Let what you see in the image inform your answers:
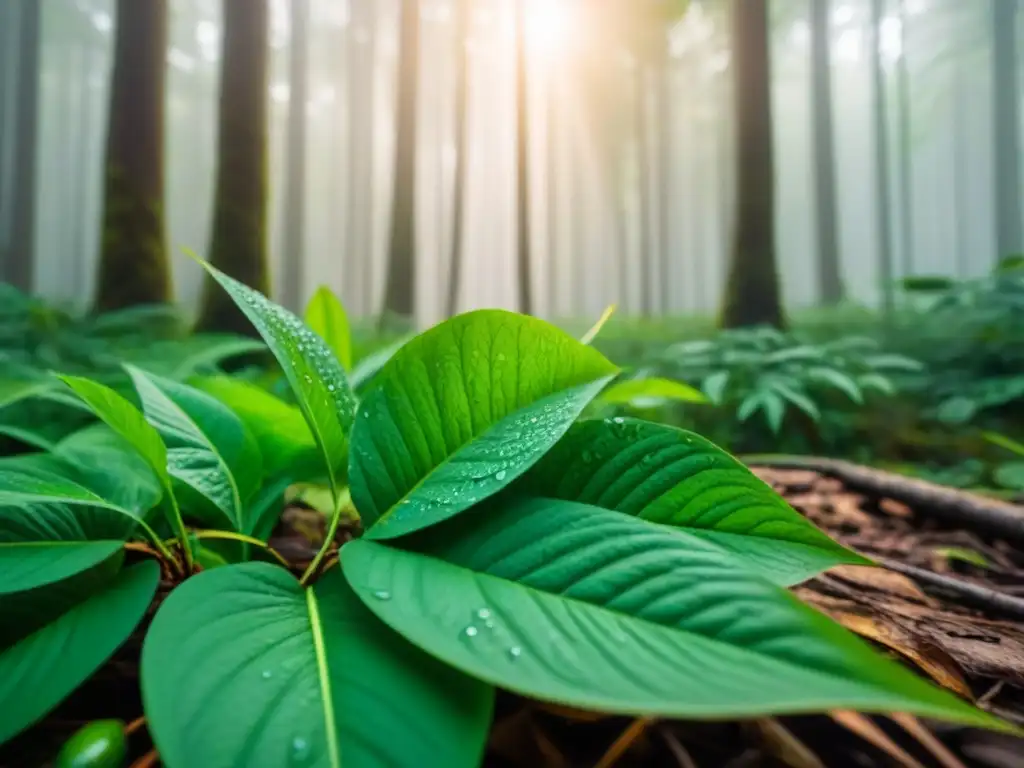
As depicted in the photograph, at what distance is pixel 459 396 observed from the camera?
48cm

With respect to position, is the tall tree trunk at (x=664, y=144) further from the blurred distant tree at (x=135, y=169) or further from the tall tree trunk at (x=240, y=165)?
the blurred distant tree at (x=135, y=169)

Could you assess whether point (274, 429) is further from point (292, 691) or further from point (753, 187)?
point (753, 187)

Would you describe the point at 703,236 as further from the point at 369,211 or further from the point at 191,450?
the point at 191,450

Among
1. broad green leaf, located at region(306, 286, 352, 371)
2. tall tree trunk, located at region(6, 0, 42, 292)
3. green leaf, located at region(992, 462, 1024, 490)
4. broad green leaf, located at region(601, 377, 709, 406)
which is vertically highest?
tall tree trunk, located at region(6, 0, 42, 292)

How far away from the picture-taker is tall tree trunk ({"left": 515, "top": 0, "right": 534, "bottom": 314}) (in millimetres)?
6305

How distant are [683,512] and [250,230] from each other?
10.7 ft

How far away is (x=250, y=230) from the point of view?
3.09 meters

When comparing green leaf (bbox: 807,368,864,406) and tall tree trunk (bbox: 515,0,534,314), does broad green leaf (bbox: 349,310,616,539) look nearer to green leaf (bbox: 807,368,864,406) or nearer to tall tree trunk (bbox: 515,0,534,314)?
green leaf (bbox: 807,368,864,406)

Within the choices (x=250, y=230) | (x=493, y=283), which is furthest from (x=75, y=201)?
(x=250, y=230)

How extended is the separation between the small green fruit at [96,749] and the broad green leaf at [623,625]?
19cm

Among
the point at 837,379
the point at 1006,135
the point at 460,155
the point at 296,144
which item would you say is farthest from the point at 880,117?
the point at 837,379

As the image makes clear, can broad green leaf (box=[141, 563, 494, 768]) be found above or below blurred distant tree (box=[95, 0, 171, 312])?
below

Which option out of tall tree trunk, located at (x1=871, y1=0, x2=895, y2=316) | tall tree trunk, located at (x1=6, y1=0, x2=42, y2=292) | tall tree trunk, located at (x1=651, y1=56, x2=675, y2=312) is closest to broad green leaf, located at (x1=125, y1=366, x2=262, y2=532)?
tall tree trunk, located at (x1=6, y1=0, x2=42, y2=292)

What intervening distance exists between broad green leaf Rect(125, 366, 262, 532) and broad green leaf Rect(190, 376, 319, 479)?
4 centimetres
